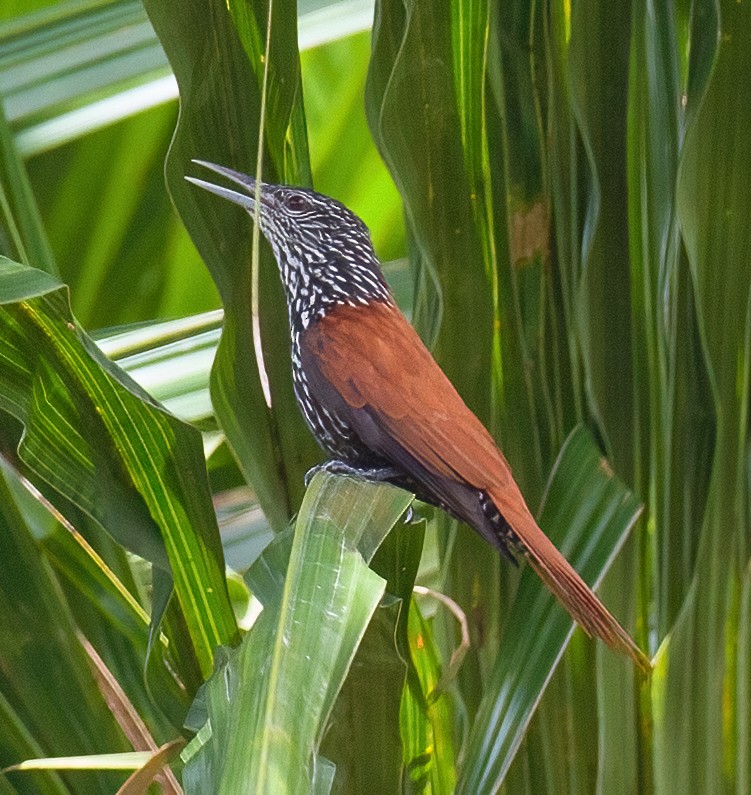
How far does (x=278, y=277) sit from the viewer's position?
99cm

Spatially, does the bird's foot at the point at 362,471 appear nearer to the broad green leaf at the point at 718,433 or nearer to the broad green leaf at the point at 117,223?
the broad green leaf at the point at 718,433

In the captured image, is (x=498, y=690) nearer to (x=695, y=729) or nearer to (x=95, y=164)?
(x=695, y=729)

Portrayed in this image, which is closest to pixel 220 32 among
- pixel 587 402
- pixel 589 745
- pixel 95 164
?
pixel 587 402

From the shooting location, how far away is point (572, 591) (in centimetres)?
83

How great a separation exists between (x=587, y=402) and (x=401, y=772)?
0.37m

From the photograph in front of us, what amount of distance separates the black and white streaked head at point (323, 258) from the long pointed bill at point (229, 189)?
0.28 meters

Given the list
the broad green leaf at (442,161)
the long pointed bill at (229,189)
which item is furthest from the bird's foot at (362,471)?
the long pointed bill at (229,189)

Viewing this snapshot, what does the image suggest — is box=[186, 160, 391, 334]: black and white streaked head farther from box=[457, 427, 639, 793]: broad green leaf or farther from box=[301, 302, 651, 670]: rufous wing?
box=[457, 427, 639, 793]: broad green leaf

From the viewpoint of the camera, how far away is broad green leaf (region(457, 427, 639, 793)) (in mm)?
853

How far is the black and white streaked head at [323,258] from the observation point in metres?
1.21

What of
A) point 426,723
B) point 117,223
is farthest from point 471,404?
point 117,223

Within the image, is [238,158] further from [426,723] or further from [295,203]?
[426,723]

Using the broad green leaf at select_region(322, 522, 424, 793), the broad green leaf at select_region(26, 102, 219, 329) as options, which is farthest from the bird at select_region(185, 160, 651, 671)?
the broad green leaf at select_region(26, 102, 219, 329)

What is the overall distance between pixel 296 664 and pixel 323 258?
31.8 inches
